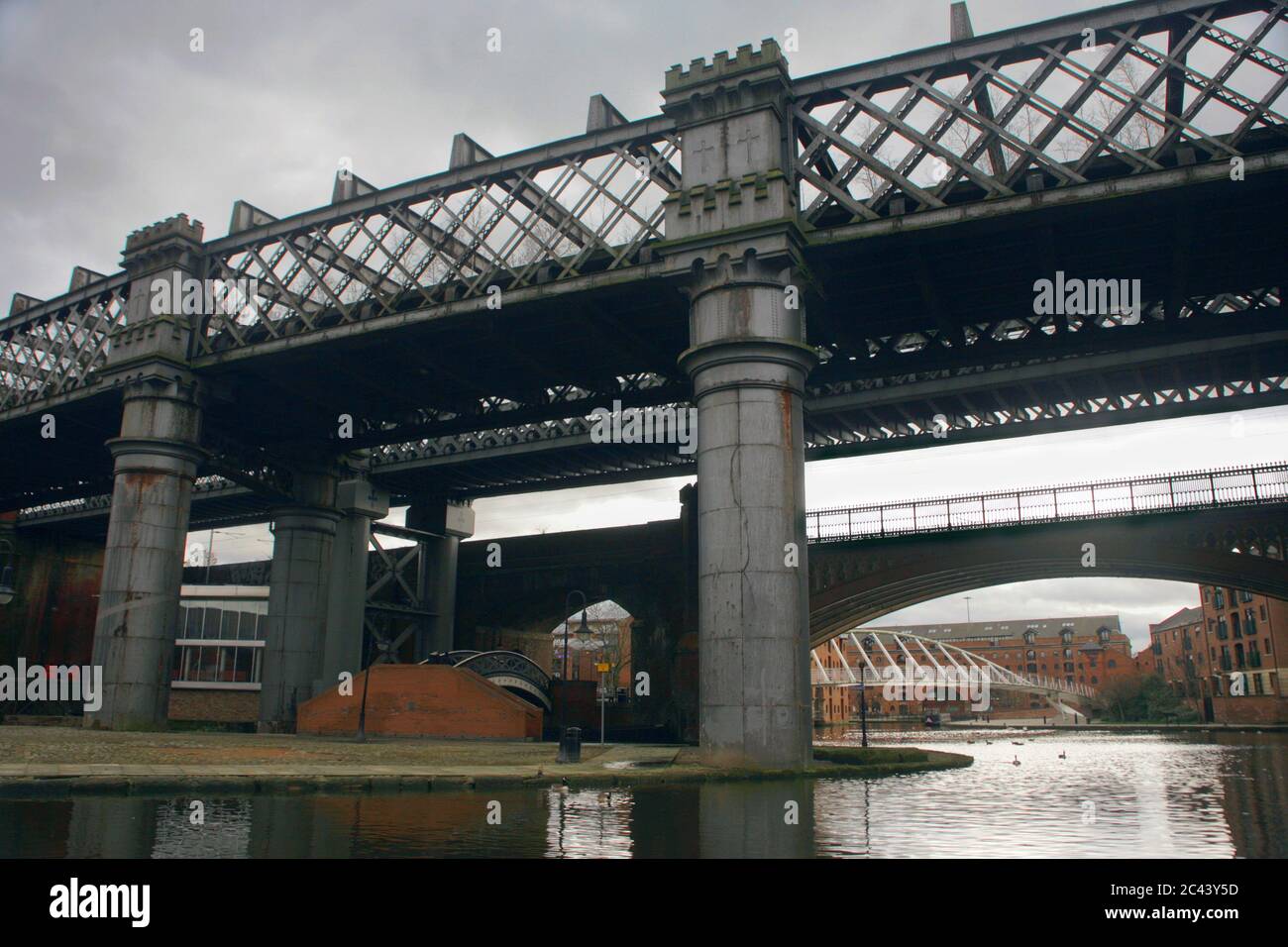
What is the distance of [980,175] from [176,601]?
26059 mm

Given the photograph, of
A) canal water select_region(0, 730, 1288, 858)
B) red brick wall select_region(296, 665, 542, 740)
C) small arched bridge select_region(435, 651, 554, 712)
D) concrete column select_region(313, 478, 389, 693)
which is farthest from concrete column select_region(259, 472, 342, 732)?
canal water select_region(0, 730, 1288, 858)

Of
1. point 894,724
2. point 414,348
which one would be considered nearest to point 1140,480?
point 414,348

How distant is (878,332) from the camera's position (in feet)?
93.2

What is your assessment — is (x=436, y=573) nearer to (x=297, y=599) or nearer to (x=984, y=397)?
(x=297, y=599)

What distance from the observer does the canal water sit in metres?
10.3

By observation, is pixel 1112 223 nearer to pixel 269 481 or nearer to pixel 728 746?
pixel 728 746

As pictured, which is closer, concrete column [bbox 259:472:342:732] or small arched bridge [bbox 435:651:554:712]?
concrete column [bbox 259:472:342:732]

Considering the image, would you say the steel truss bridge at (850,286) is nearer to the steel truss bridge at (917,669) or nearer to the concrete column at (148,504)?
the concrete column at (148,504)

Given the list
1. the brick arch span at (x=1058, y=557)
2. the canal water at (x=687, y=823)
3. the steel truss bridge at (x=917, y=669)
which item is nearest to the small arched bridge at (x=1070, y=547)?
the brick arch span at (x=1058, y=557)

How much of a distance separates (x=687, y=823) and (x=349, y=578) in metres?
31.5

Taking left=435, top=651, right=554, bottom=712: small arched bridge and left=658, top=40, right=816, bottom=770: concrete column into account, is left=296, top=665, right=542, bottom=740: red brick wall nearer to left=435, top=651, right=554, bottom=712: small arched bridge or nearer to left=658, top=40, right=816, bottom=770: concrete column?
left=435, top=651, right=554, bottom=712: small arched bridge

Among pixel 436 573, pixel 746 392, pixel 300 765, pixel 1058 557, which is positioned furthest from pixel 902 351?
pixel 436 573

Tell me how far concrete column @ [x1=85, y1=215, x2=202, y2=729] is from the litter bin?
1554 cm

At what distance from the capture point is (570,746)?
21.3 metres
